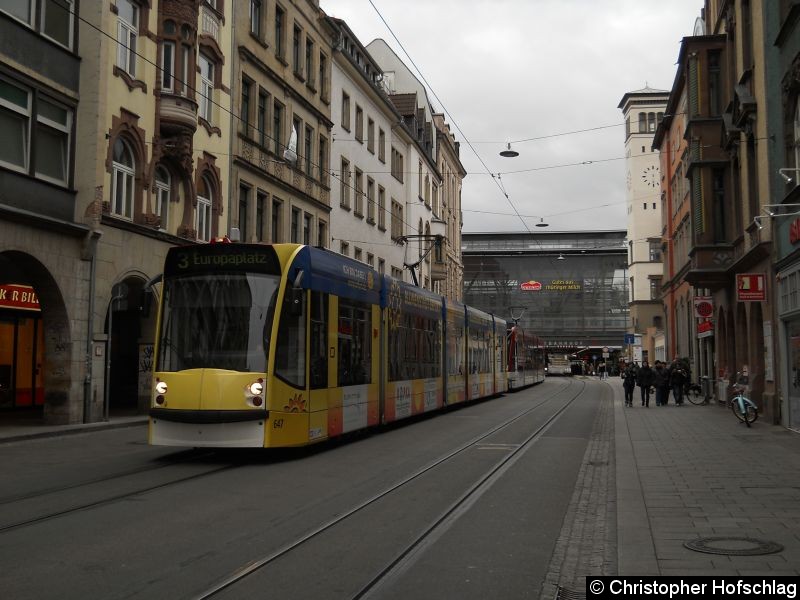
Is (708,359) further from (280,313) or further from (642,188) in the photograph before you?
(642,188)

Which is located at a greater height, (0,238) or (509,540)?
(0,238)

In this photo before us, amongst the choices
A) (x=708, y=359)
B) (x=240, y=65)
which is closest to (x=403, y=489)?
(x=240, y=65)

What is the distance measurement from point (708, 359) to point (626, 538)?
30.3m

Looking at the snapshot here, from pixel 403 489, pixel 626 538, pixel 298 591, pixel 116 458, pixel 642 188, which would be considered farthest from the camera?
pixel 642 188

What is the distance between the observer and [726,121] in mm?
25016

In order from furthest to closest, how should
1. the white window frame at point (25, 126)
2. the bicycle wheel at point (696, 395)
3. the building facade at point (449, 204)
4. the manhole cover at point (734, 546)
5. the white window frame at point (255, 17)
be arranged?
the building facade at point (449, 204) < the bicycle wheel at point (696, 395) < the white window frame at point (255, 17) < the white window frame at point (25, 126) < the manhole cover at point (734, 546)

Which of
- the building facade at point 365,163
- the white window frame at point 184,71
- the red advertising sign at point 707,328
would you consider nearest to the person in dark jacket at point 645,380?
the red advertising sign at point 707,328

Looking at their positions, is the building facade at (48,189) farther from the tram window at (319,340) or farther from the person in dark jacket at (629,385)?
the person in dark jacket at (629,385)

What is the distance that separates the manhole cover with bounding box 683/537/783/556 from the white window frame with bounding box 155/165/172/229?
20.7 meters

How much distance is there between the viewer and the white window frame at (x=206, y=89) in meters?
27.5

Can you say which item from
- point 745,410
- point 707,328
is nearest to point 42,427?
point 745,410

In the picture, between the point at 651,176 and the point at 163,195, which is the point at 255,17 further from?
the point at 651,176

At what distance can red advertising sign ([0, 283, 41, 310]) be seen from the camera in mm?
24016

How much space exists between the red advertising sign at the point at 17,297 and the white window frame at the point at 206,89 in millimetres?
7415
